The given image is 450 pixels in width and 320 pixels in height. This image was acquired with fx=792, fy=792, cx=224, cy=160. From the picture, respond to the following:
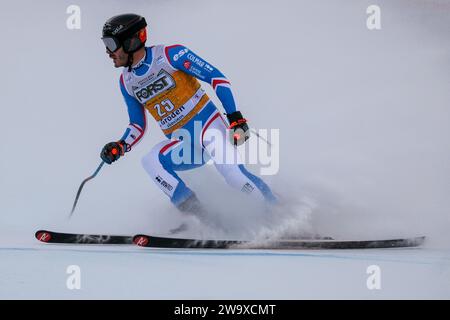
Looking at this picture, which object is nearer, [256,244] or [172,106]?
[256,244]

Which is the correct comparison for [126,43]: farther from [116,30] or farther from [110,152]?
[110,152]

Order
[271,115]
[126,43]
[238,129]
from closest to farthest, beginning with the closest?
[238,129] < [126,43] < [271,115]

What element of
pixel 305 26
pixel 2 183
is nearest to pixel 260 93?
pixel 305 26

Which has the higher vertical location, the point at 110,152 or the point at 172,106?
the point at 172,106

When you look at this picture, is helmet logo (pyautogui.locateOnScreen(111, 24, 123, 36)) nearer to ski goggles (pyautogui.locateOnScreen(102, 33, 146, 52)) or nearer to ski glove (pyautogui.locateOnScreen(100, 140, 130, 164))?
ski goggles (pyautogui.locateOnScreen(102, 33, 146, 52))

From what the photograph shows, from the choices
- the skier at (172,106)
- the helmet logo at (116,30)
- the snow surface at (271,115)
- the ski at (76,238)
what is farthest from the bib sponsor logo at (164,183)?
the helmet logo at (116,30)

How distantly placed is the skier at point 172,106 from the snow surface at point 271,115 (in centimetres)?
20

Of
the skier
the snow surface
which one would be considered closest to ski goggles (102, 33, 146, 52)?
the skier

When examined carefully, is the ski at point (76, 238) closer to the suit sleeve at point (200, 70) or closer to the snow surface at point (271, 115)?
the snow surface at point (271, 115)

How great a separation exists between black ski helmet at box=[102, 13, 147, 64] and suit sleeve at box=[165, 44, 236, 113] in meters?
0.20

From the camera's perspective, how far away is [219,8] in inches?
247

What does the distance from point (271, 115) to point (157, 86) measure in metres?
1.41

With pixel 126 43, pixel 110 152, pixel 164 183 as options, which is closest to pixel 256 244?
pixel 164 183

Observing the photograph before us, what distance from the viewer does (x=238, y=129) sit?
4.76 m
